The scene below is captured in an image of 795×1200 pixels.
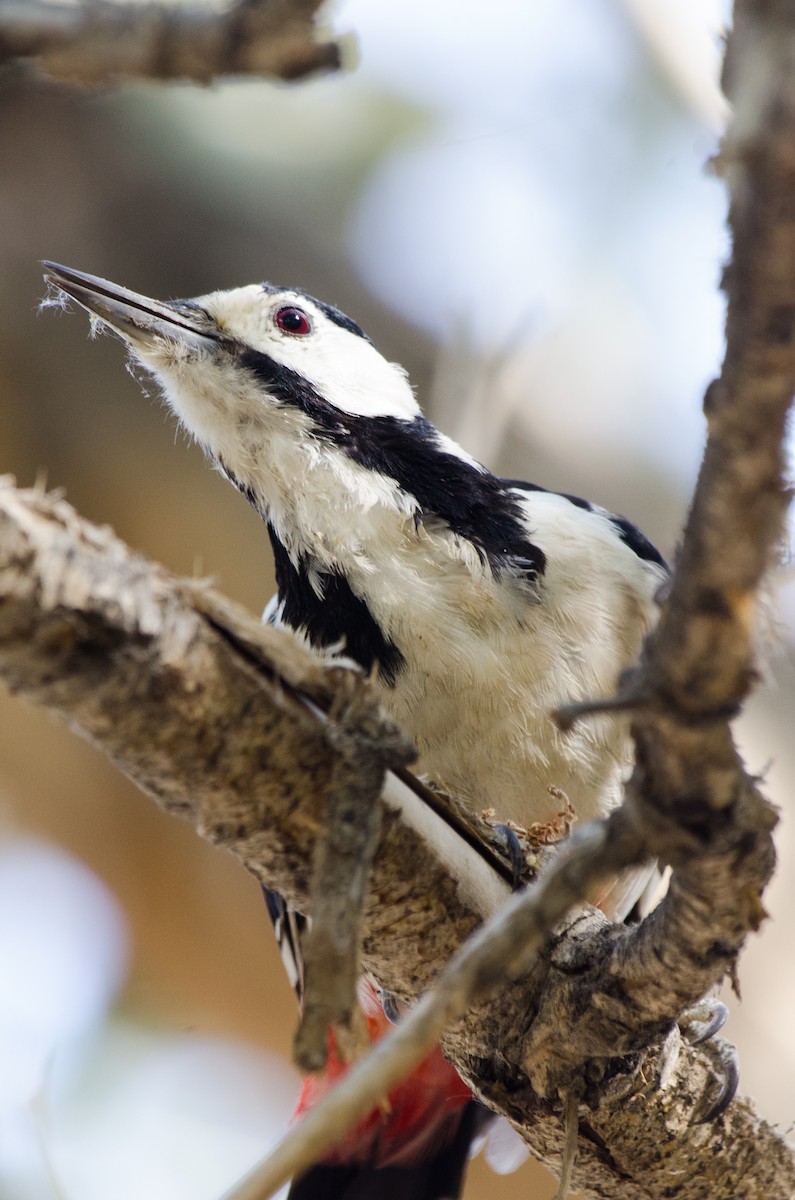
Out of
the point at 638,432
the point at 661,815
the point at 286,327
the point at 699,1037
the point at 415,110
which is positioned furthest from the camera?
the point at 638,432

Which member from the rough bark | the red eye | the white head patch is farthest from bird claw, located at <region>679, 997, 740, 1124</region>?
the red eye

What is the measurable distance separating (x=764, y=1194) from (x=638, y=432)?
2.37 meters

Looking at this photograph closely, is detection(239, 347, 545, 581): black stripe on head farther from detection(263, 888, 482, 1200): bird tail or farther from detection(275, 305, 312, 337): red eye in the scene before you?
detection(263, 888, 482, 1200): bird tail

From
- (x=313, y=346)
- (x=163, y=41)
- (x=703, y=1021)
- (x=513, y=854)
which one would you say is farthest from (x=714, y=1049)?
(x=163, y=41)

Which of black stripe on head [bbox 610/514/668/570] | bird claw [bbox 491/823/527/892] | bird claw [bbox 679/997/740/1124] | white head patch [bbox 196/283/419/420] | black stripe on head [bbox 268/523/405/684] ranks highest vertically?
black stripe on head [bbox 610/514/668/570]

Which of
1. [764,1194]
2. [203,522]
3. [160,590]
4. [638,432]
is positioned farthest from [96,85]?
[638,432]

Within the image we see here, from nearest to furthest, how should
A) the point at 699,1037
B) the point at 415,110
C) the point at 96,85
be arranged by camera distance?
the point at 96,85, the point at 699,1037, the point at 415,110

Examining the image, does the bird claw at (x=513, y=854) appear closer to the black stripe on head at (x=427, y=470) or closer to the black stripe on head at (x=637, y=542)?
the black stripe on head at (x=427, y=470)

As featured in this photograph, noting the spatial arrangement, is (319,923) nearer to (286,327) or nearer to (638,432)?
(286,327)

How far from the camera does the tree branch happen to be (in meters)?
0.60

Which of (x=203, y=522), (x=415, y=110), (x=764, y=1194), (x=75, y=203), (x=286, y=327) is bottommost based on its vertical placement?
(x=764, y=1194)

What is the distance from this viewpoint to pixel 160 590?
2.73 ft

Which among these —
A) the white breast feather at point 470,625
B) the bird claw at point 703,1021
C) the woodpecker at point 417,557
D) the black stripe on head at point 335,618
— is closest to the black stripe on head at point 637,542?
the woodpecker at point 417,557

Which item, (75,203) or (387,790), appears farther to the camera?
(75,203)
